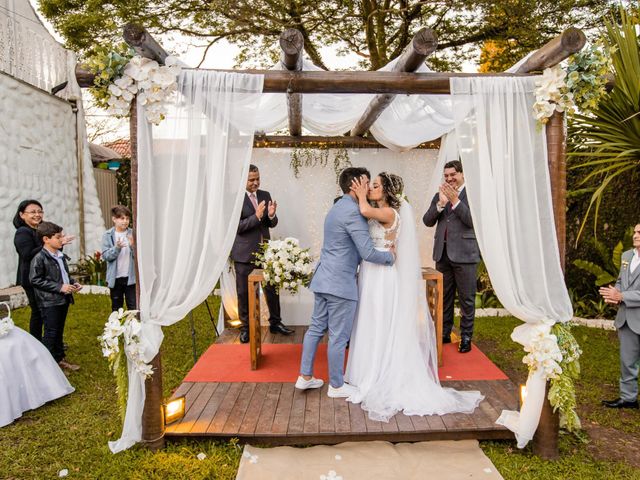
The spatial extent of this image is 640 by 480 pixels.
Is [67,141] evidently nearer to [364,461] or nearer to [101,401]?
[101,401]

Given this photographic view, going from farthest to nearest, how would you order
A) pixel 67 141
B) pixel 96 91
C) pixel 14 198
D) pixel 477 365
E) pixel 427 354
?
1. pixel 67 141
2. pixel 14 198
3. pixel 477 365
4. pixel 427 354
5. pixel 96 91

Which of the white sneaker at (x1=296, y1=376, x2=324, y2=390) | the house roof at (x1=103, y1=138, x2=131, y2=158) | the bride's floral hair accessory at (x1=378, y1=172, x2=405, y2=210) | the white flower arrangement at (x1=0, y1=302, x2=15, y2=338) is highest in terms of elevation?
the house roof at (x1=103, y1=138, x2=131, y2=158)

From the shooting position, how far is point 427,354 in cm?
383

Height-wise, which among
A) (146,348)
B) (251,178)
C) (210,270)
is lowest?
(146,348)

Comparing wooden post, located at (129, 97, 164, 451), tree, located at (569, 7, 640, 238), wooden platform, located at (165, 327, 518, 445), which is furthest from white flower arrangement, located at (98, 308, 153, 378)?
tree, located at (569, 7, 640, 238)

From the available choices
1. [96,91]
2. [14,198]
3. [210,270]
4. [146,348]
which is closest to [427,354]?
[210,270]

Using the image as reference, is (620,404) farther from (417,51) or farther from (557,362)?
(417,51)

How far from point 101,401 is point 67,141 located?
6.26m

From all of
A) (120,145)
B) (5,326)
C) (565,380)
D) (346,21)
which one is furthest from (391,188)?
(120,145)

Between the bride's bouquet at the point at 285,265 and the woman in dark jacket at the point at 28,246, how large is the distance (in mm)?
2006

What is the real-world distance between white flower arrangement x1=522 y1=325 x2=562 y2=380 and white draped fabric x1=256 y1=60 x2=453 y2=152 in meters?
Result: 2.44

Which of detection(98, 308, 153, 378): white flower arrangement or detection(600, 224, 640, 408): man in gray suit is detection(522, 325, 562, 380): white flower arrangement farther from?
detection(98, 308, 153, 378): white flower arrangement

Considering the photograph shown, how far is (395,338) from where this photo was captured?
3686 millimetres

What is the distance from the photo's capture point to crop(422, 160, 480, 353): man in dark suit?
182 inches
